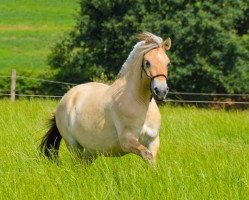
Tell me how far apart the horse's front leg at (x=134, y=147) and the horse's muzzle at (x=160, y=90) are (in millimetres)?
521

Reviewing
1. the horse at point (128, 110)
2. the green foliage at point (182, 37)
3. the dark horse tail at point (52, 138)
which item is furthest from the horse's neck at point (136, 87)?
the green foliage at point (182, 37)

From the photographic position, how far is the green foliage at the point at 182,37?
26.3 metres

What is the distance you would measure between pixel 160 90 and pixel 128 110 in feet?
2.29

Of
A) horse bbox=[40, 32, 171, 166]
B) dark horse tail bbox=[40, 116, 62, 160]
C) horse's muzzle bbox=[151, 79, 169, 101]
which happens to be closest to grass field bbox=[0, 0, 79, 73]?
dark horse tail bbox=[40, 116, 62, 160]

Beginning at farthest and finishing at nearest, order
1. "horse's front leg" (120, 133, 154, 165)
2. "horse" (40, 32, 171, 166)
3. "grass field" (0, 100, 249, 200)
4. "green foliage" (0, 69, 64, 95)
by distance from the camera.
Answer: "green foliage" (0, 69, 64, 95) → "horse" (40, 32, 171, 166) → "horse's front leg" (120, 133, 154, 165) → "grass field" (0, 100, 249, 200)

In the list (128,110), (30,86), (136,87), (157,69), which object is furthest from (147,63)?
(30,86)

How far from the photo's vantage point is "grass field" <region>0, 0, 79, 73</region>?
43281 millimetres

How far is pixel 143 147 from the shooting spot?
6.23 metres

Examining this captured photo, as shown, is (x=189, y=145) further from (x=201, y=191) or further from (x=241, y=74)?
(x=241, y=74)

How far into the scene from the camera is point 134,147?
6.24 metres

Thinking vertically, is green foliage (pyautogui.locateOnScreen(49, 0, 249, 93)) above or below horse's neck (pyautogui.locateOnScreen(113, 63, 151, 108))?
below

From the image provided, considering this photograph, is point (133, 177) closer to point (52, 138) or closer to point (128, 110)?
point (128, 110)

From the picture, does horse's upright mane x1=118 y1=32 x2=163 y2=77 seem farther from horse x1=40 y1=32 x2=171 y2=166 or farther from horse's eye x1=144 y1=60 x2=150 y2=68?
horse's eye x1=144 y1=60 x2=150 y2=68

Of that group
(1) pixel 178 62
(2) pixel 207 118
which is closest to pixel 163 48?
(2) pixel 207 118
